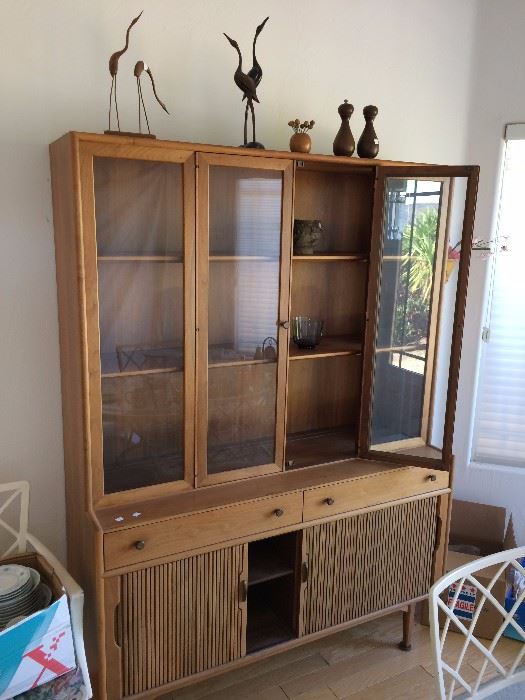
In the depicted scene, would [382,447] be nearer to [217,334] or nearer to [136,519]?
[217,334]

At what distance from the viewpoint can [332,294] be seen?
243 centimetres

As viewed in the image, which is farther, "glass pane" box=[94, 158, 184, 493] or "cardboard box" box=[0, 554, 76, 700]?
"glass pane" box=[94, 158, 184, 493]

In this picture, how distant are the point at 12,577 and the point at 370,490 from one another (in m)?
1.22

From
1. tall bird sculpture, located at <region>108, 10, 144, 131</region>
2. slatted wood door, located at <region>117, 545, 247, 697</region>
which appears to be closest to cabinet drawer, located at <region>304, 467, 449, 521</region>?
slatted wood door, located at <region>117, 545, 247, 697</region>

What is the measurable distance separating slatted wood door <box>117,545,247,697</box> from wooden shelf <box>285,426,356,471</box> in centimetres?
42

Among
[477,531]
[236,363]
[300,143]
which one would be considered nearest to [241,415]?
[236,363]

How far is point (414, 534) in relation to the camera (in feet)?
7.48

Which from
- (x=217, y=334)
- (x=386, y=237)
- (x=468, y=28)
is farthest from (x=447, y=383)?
(x=468, y=28)

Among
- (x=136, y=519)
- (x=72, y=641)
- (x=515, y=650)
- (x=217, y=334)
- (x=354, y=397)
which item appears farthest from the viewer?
(x=354, y=397)

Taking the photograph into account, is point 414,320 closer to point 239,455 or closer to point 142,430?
point 239,455

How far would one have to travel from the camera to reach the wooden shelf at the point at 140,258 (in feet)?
5.55

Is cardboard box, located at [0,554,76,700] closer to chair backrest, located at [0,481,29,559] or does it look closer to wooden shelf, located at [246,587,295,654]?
chair backrest, located at [0,481,29,559]

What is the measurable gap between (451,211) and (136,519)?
1.56m

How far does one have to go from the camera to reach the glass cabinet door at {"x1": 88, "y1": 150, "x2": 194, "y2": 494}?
1698mm
